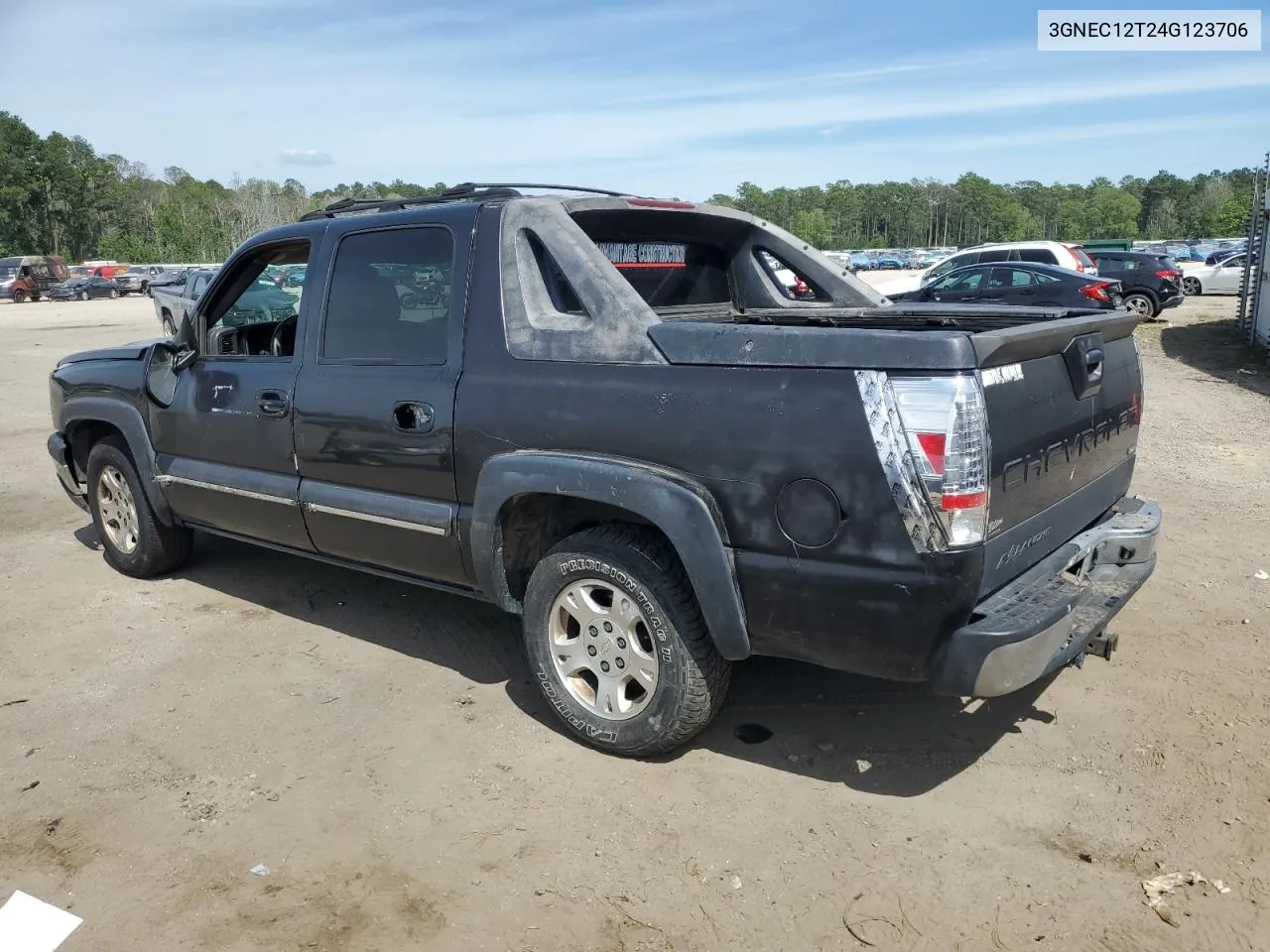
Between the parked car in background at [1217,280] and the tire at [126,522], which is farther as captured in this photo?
the parked car in background at [1217,280]

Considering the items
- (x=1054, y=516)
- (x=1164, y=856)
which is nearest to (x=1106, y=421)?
(x=1054, y=516)

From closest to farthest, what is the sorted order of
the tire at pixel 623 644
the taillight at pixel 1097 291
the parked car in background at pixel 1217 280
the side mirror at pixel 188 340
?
the tire at pixel 623 644 < the side mirror at pixel 188 340 < the taillight at pixel 1097 291 < the parked car in background at pixel 1217 280

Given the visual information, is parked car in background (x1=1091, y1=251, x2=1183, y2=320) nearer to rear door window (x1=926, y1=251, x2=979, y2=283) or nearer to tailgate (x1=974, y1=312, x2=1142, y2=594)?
rear door window (x1=926, y1=251, x2=979, y2=283)

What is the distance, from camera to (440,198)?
4195 millimetres

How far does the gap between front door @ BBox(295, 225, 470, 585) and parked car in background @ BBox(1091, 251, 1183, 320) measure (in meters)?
20.6

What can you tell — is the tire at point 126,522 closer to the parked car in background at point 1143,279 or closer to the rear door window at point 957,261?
the rear door window at point 957,261

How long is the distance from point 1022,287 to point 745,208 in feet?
155

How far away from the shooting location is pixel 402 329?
407 centimetres

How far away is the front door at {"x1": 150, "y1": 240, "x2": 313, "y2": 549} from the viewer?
4512mm

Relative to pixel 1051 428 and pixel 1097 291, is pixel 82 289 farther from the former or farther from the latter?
pixel 1051 428

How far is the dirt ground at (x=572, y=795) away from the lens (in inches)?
110

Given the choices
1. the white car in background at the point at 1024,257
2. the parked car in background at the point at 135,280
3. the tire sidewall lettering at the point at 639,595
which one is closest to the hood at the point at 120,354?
the tire sidewall lettering at the point at 639,595

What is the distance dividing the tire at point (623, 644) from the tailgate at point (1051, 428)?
98 centimetres

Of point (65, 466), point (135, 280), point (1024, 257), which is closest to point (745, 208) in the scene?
point (135, 280)
